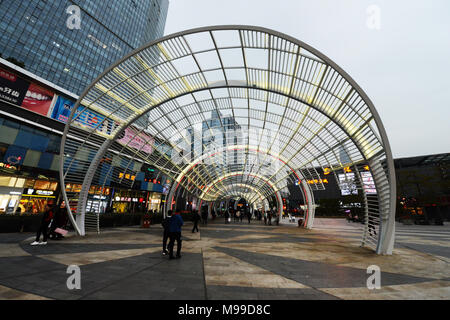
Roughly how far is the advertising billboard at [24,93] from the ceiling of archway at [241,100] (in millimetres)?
19825

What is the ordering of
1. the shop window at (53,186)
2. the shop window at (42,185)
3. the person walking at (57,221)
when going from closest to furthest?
the person walking at (57,221) → the shop window at (42,185) → the shop window at (53,186)

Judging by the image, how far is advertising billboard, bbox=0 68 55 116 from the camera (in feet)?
78.1

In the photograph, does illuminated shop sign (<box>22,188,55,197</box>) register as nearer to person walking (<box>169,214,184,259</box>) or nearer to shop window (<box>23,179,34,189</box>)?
shop window (<box>23,179,34,189</box>)

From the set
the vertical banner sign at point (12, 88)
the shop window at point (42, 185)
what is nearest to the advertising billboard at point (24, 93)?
the vertical banner sign at point (12, 88)

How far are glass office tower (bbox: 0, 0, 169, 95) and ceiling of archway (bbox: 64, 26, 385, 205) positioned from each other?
5264 centimetres

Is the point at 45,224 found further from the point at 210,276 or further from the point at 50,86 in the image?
the point at 50,86

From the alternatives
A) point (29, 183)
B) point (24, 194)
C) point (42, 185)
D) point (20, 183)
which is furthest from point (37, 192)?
point (20, 183)

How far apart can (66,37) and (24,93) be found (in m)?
68.9

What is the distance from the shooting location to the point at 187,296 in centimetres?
398

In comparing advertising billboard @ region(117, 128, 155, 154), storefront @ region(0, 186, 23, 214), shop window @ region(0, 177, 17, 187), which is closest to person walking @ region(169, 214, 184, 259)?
advertising billboard @ region(117, 128, 155, 154)

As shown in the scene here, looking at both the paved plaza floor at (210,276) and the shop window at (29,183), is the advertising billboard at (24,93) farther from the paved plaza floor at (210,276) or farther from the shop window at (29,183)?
the paved plaza floor at (210,276)

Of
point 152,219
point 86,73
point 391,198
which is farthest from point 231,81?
point 86,73

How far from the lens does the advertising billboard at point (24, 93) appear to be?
78.1ft
